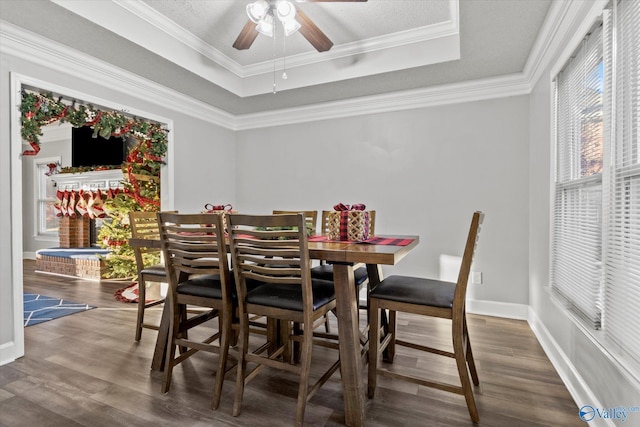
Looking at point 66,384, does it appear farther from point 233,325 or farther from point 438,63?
point 438,63

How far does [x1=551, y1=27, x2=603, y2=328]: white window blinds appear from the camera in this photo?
1712 millimetres

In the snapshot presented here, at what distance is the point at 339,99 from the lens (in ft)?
12.6

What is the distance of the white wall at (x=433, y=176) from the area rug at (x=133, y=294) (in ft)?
6.38

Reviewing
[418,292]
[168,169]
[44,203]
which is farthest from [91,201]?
[418,292]

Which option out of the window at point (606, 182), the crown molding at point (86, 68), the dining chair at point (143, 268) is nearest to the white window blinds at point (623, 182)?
the window at point (606, 182)

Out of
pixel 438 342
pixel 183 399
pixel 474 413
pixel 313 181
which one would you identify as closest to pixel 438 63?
pixel 313 181

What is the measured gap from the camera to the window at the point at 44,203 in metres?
6.41

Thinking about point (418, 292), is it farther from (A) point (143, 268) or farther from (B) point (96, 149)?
(B) point (96, 149)

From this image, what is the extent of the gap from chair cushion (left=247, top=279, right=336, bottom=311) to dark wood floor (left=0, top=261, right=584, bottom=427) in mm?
591

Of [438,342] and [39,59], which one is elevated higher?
[39,59]

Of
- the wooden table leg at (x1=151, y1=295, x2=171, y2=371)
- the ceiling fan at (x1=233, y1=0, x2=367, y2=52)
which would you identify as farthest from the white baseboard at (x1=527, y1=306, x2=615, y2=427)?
the ceiling fan at (x1=233, y1=0, x2=367, y2=52)

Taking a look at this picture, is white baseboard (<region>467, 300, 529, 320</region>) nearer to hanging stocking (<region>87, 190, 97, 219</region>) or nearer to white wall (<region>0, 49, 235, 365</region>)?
white wall (<region>0, 49, 235, 365</region>)

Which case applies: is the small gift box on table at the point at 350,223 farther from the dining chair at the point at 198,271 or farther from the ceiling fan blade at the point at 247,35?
the ceiling fan blade at the point at 247,35

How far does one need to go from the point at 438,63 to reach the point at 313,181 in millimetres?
1918
